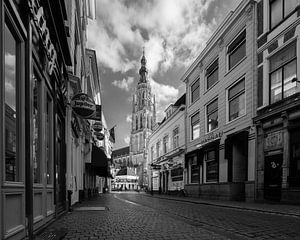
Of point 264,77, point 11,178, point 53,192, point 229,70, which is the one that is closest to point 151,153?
point 229,70

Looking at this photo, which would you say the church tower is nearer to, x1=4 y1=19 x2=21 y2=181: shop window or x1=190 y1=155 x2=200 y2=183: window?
x1=190 y1=155 x2=200 y2=183: window

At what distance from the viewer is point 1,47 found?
4.36 m

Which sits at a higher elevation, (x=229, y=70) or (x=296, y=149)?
(x=229, y=70)

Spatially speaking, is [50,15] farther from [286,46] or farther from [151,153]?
[151,153]

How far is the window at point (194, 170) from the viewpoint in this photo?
29.2 m

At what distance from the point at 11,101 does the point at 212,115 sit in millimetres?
22546

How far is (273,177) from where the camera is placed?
1725cm

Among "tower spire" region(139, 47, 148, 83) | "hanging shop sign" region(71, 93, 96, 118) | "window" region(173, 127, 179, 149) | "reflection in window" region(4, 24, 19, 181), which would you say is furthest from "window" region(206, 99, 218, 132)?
"tower spire" region(139, 47, 148, 83)

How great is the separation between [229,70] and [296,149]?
29.8 feet

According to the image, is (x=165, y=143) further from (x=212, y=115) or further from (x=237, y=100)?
(x=237, y=100)

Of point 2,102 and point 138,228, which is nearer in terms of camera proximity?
point 2,102

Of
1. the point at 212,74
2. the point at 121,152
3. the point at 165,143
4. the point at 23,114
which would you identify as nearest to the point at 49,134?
the point at 23,114

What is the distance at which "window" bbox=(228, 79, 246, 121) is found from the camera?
21109mm

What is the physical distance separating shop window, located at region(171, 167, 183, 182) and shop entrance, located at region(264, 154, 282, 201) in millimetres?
17443
